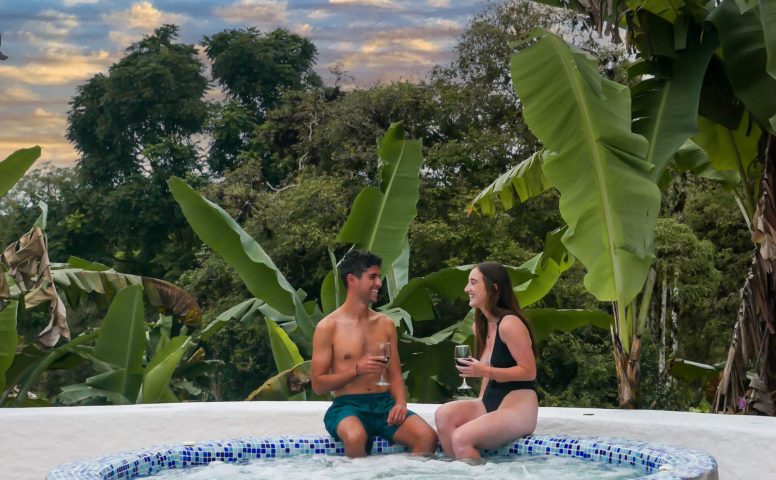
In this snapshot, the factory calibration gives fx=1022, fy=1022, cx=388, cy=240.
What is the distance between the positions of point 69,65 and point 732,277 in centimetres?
2820

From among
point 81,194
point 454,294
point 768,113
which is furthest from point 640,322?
point 81,194

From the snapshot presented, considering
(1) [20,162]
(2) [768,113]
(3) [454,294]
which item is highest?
(2) [768,113]

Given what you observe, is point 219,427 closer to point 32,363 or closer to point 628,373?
point 628,373

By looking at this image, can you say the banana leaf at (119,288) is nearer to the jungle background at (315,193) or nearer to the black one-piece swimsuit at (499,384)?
the jungle background at (315,193)

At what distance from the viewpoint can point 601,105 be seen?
605 centimetres

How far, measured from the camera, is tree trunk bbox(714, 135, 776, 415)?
696 centimetres

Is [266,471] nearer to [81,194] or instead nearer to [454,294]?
[454,294]

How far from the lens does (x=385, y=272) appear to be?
919cm

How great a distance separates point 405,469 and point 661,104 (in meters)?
3.07

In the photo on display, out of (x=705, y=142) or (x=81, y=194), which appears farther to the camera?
(x=81, y=194)

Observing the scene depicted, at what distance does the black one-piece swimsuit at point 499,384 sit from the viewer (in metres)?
5.37

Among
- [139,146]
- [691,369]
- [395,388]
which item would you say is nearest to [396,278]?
[691,369]

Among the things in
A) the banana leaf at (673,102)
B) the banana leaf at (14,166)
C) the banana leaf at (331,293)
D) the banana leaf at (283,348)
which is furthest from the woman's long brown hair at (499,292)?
the banana leaf at (14,166)

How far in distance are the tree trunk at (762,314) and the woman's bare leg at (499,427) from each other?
97.7 inches
